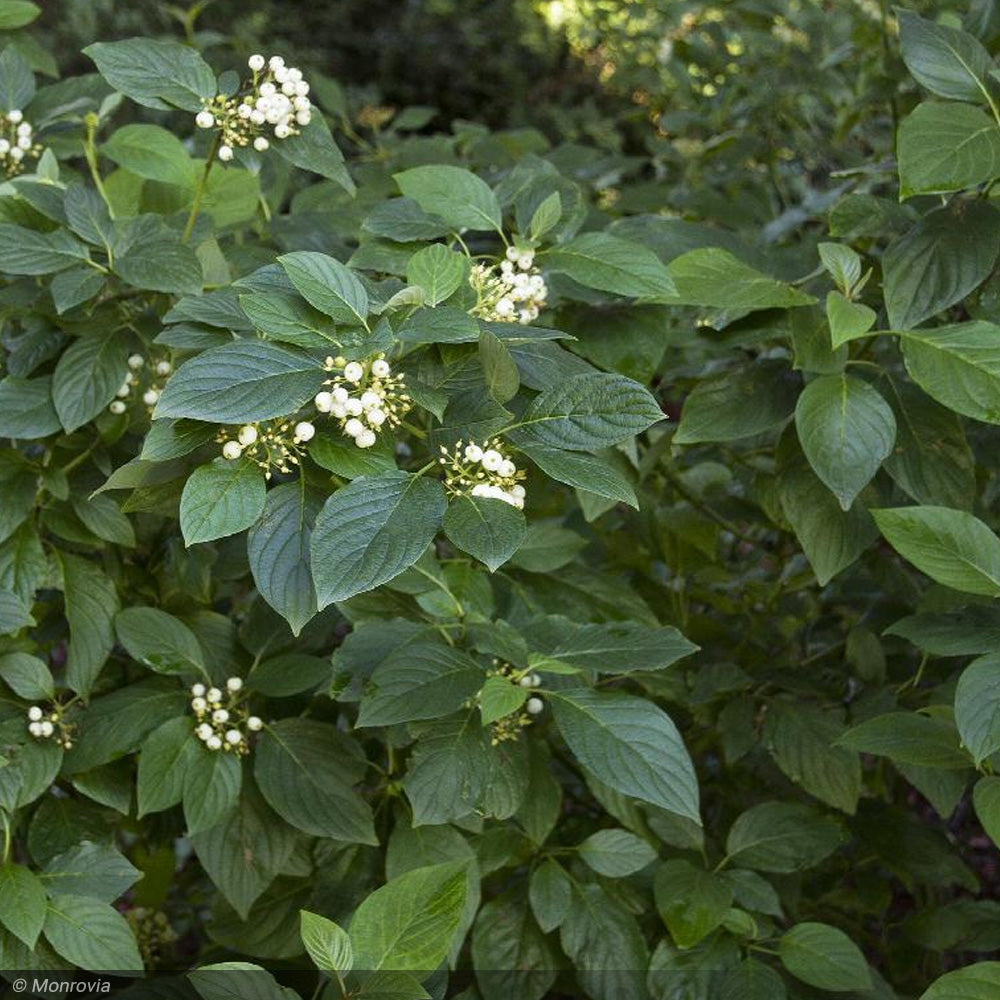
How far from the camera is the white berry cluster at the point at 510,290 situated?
1.12 metres

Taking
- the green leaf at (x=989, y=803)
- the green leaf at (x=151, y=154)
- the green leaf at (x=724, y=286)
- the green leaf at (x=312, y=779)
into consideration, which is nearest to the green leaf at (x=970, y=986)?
the green leaf at (x=989, y=803)

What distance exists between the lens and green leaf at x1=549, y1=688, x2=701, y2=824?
3.39 feet

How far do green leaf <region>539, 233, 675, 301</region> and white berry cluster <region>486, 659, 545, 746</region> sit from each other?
363mm

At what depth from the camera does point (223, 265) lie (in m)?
1.30

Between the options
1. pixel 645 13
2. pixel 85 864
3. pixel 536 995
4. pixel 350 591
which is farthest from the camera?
pixel 645 13

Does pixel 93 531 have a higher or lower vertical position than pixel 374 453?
lower

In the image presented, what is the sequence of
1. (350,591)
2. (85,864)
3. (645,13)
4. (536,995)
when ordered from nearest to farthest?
1. (350,591)
2. (85,864)
3. (536,995)
4. (645,13)

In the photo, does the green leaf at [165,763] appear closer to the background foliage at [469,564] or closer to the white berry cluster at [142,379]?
the background foliage at [469,564]

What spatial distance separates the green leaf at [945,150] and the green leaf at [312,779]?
0.73 metres

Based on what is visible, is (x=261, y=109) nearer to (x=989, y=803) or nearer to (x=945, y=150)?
(x=945, y=150)

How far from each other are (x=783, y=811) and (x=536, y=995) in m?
0.34

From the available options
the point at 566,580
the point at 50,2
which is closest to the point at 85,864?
the point at 566,580

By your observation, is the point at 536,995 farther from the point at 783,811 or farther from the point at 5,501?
the point at 5,501

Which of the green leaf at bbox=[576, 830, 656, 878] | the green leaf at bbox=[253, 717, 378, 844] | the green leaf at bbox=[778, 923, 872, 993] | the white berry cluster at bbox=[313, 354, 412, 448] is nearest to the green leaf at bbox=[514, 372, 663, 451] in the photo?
the white berry cluster at bbox=[313, 354, 412, 448]
